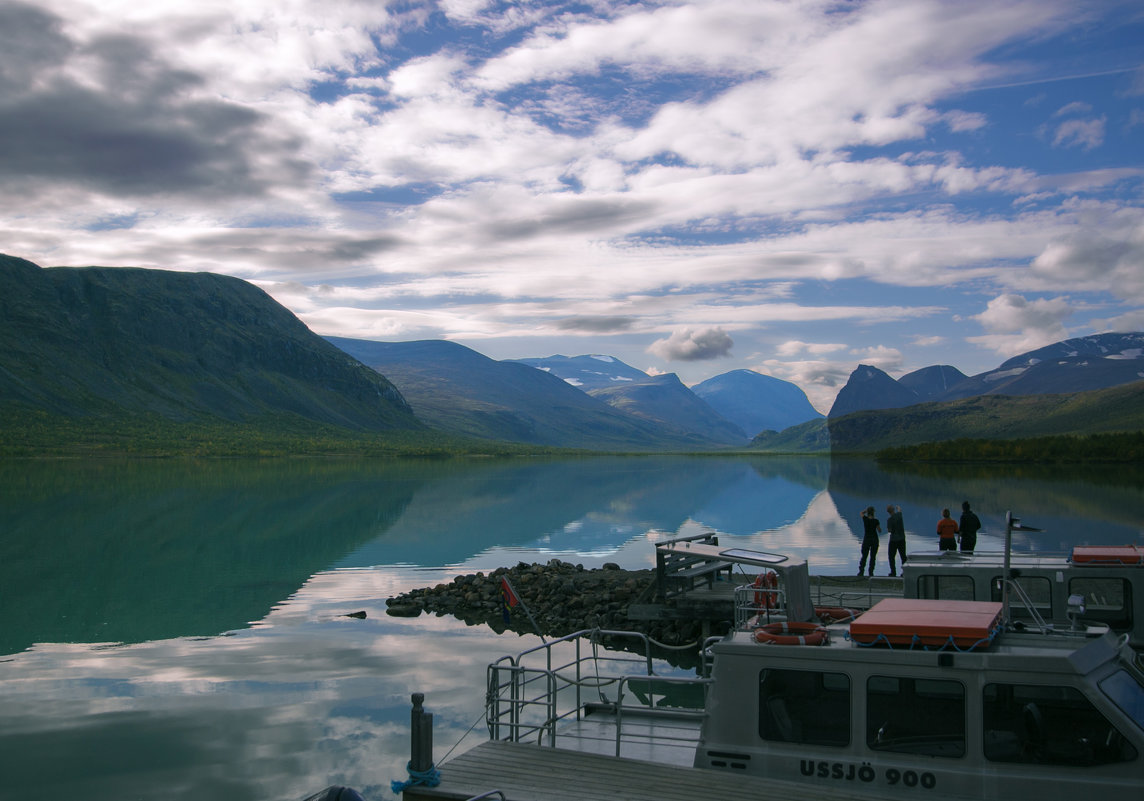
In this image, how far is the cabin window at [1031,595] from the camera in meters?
16.9

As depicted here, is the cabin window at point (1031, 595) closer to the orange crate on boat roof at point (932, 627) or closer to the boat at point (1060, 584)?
the boat at point (1060, 584)

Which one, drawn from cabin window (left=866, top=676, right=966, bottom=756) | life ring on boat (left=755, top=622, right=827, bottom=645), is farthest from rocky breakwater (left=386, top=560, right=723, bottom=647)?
cabin window (left=866, top=676, right=966, bottom=756)

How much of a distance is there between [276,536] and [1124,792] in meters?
48.5

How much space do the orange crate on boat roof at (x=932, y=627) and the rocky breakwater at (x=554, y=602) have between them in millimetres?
15054

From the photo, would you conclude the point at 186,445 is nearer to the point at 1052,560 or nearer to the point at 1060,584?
the point at 1052,560

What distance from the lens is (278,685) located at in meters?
21.0

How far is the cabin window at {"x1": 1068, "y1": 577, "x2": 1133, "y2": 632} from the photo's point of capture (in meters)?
16.6

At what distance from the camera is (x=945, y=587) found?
1780 cm

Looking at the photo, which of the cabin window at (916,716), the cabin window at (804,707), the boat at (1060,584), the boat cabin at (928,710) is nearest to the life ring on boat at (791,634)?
the boat cabin at (928,710)

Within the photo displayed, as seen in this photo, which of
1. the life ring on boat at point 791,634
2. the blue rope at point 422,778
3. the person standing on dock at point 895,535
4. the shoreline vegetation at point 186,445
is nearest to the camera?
the life ring on boat at point 791,634

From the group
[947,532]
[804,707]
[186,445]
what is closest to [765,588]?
[804,707]

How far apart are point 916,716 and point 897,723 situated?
0.75 ft

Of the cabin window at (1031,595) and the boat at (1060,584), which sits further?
the cabin window at (1031,595)

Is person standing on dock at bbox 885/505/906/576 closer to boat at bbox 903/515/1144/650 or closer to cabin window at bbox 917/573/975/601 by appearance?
boat at bbox 903/515/1144/650
